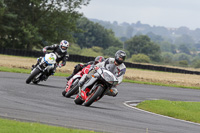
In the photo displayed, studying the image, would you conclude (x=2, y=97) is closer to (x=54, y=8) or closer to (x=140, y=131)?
(x=140, y=131)

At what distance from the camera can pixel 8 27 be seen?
48500mm

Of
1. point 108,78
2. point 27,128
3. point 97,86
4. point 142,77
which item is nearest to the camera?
point 27,128

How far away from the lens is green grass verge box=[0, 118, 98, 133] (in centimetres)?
687

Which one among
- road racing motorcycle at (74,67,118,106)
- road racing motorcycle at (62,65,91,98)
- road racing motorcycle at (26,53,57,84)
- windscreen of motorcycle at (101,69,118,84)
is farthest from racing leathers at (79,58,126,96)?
road racing motorcycle at (26,53,57,84)

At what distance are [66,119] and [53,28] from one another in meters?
43.1

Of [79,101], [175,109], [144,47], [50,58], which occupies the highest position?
[50,58]

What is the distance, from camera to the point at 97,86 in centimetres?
1139

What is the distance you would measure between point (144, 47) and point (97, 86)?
125 m

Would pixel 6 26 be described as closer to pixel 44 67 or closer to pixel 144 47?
pixel 44 67

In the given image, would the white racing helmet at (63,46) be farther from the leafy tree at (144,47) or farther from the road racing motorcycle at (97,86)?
A: the leafy tree at (144,47)

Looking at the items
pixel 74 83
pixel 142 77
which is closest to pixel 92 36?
pixel 142 77

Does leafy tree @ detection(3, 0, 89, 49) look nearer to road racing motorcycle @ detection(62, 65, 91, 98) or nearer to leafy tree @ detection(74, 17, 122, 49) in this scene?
road racing motorcycle @ detection(62, 65, 91, 98)

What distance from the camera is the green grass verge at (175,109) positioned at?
12899mm

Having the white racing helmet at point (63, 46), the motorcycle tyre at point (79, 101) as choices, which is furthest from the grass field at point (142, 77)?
the motorcycle tyre at point (79, 101)
